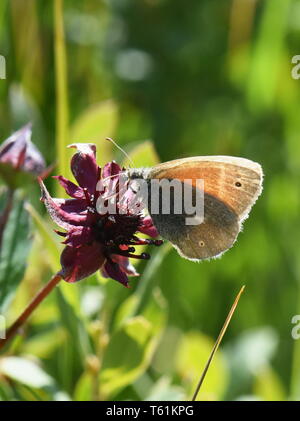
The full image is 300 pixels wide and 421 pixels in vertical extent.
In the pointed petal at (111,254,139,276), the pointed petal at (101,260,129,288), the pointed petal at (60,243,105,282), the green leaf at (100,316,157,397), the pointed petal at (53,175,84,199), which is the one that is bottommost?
the green leaf at (100,316,157,397)

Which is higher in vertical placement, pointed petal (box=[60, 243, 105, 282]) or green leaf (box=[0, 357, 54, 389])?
pointed petal (box=[60, 243, 105, 282])

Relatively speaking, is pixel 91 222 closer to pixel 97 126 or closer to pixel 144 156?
pixel 144 156

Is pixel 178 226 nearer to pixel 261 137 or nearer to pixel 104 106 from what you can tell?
pixel 104 106

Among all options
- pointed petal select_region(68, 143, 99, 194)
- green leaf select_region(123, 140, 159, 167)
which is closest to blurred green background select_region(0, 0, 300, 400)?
green leaf select_region(123, 140, 159, 167)

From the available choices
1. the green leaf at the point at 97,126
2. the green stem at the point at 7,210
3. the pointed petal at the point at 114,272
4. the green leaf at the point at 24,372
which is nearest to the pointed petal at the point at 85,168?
the pointed petal at the point at 114,272

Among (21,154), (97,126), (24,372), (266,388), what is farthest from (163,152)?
(24,372)

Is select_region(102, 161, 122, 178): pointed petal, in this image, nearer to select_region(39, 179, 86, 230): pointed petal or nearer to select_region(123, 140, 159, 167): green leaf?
select_region(39, 179, 86, 230): pointed petal
